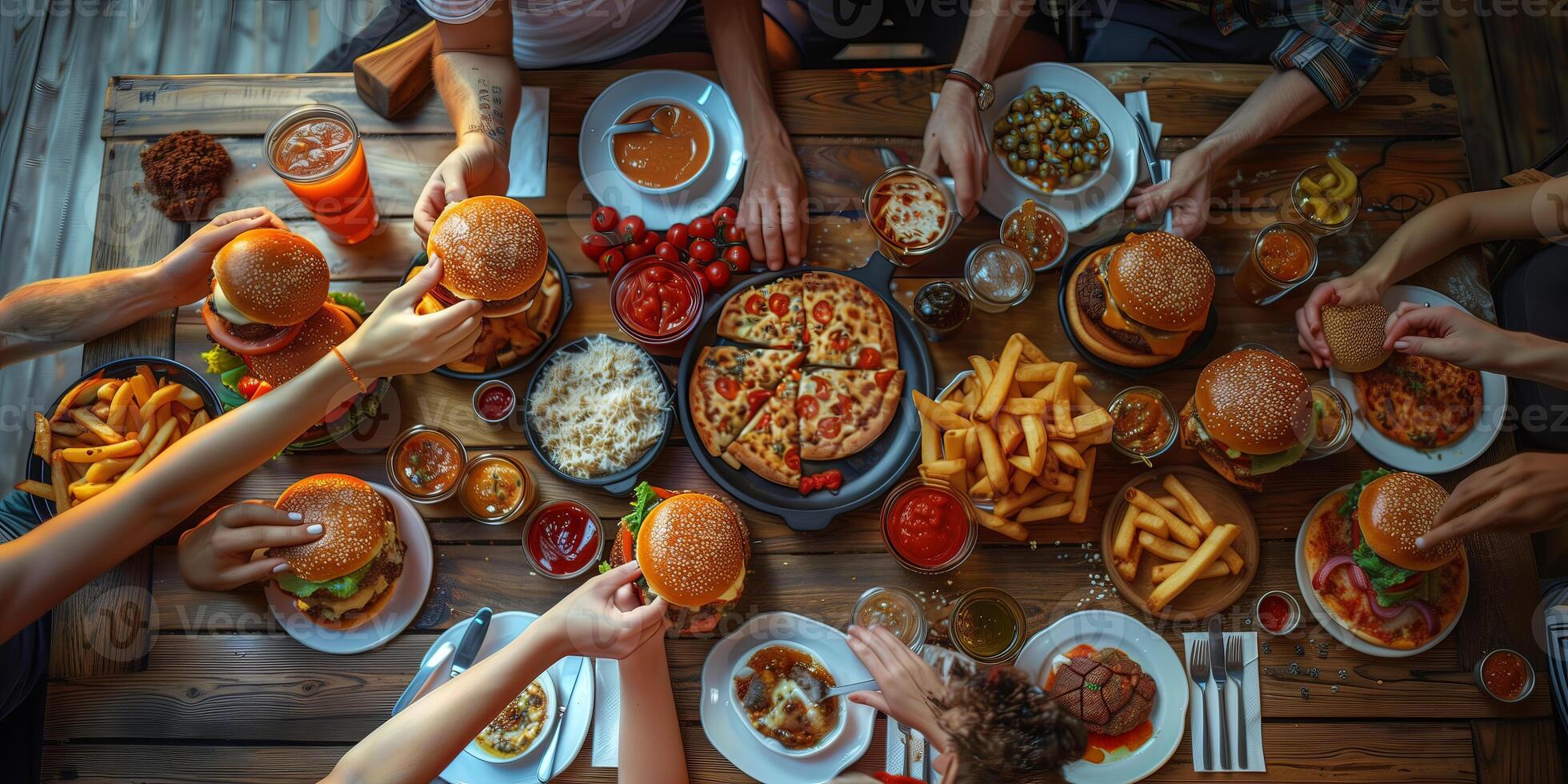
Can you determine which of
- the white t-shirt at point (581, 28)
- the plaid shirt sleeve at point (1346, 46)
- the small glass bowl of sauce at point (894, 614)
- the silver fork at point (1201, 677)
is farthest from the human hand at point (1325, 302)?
the white t-shirt at point (581, 28)

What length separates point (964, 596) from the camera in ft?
9.08

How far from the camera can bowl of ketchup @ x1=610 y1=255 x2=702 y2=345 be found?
9.55 feet

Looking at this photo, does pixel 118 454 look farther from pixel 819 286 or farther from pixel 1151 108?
pixel 1151 108

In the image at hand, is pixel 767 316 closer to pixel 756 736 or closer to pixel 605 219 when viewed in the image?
pixel 605 219

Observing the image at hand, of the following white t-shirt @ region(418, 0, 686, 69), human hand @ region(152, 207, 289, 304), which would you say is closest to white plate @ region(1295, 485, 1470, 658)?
white t-shirt @ region(418, 0, 686, 69)

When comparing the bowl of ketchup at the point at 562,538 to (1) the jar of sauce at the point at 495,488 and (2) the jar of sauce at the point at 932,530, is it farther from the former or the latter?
(2) the jar of sauce at the point at 932,530

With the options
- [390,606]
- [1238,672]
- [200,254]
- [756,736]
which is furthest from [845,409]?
[200,254]

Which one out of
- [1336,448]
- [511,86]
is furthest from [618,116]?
[1336,448]

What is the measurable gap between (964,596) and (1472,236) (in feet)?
7.90

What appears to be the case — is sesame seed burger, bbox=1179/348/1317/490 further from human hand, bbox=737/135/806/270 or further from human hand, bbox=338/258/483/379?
human hand, bbox=338/258/483/379

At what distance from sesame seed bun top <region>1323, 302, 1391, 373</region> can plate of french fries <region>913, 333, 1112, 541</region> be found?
95cm

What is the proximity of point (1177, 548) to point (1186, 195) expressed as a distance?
54.8 inches

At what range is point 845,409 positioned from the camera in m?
2.94

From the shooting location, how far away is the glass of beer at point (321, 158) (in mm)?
2770
